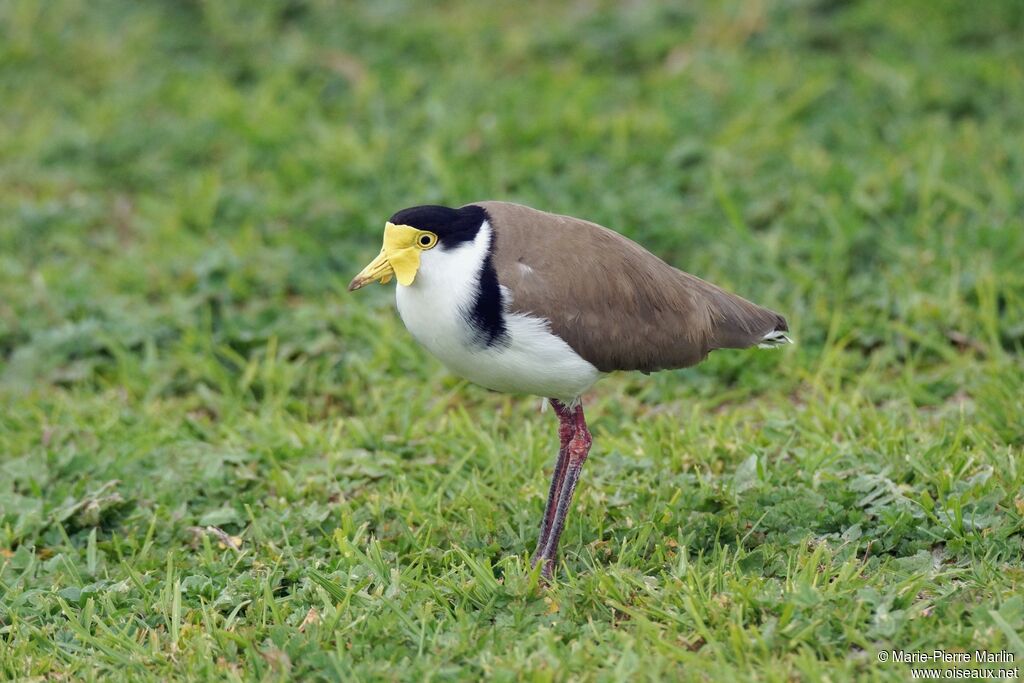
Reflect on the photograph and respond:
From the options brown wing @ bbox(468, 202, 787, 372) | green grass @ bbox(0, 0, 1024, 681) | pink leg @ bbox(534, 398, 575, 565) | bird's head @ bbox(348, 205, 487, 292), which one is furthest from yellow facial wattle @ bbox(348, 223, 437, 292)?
green grass @ bbox(0, 0, 1024, 681)

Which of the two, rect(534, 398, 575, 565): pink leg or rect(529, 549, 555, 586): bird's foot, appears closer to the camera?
rect(529, 549, 555, 586): bird's foot

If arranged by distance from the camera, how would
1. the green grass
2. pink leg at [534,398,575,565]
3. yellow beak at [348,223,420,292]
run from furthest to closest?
pink leg at [534,398,575,565]
yellow beak at [348,223,420,292]
the green grass

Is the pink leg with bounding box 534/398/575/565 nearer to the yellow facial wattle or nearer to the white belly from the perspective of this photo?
the white belly

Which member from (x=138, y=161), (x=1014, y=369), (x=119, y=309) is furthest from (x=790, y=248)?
(x=138, y=161)

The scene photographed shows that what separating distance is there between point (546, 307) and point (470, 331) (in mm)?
269

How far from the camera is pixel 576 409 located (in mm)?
4574

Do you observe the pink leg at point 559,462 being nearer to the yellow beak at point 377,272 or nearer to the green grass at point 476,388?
the green grass at point 476,388

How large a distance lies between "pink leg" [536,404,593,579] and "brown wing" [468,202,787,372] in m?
0.32

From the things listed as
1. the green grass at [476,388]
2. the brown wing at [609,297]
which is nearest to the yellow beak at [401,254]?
the brown wing at [609,297]

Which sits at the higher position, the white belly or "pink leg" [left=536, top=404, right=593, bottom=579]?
the white belly

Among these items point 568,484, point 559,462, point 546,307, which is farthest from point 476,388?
point 546,307

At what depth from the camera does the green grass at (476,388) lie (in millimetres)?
4016

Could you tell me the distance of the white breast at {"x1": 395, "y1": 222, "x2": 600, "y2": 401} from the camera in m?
4.09

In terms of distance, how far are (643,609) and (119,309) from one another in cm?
353
